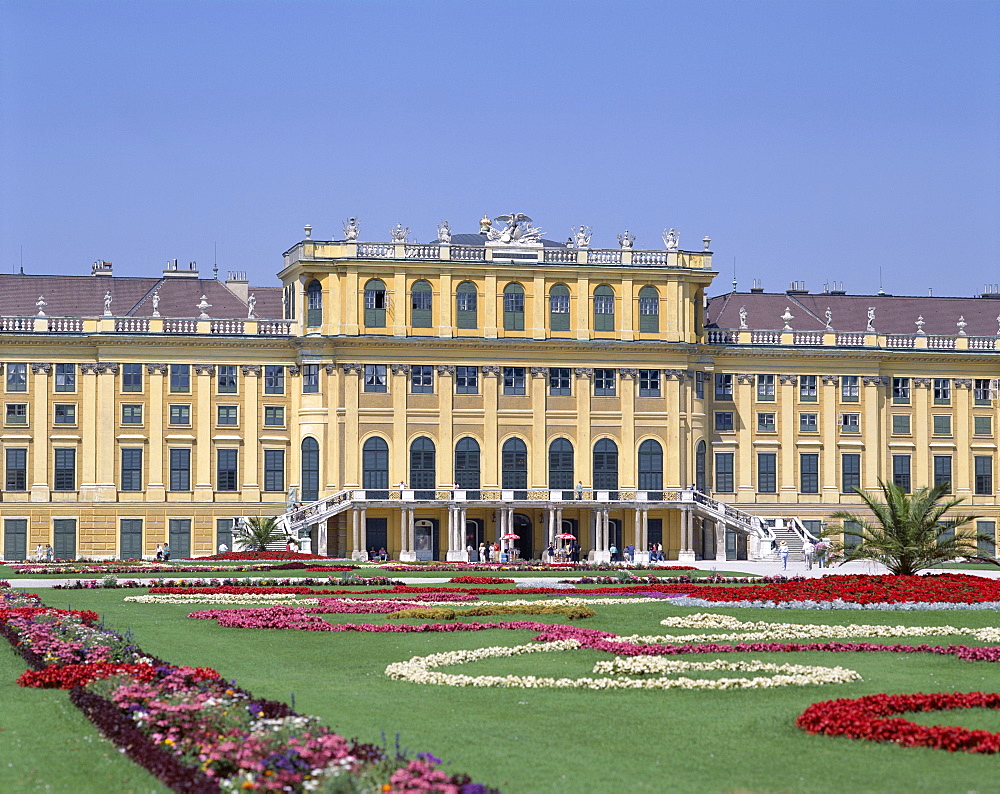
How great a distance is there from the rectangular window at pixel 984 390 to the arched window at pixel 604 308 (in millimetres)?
21235

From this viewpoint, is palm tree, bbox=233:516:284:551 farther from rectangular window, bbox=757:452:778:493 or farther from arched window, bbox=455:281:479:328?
rectangular window, bbox=757:452:778:493

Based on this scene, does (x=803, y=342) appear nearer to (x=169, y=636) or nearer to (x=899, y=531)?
(x=899, y=531)

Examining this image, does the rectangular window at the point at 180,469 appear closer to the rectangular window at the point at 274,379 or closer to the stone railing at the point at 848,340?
the rectangular window at the point at 274,379

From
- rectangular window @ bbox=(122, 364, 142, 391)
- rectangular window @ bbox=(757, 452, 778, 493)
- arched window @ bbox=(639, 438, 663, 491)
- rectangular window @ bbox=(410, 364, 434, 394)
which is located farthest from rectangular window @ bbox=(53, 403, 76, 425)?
rectangular window @ bbox=(757, 452, 778, 493)

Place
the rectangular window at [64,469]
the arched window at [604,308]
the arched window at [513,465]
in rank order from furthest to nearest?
the arched window at [604,308]
the arched window at [513,465]
the rectangular window at [64,469]

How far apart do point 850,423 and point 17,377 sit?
43.2 meters

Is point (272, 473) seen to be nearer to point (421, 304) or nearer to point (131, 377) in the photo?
point (131, 377)

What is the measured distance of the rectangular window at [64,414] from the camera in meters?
80.8

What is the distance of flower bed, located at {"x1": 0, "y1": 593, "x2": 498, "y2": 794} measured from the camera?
1440 centimetres

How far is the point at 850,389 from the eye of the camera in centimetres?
8738

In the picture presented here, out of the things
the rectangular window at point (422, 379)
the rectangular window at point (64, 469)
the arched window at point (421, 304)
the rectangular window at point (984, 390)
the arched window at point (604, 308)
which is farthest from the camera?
the rectangular window at point (984, 390)

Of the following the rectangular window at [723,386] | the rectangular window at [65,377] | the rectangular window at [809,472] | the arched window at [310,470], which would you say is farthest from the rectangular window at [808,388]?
the rectangular window at [65,377]

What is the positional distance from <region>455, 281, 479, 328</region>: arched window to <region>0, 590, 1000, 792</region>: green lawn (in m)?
52.1

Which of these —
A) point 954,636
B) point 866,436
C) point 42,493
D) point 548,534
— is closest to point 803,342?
point 866,436
